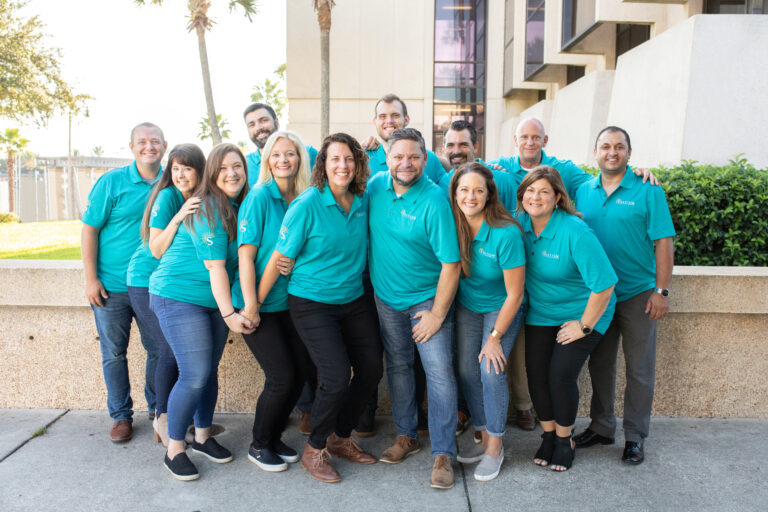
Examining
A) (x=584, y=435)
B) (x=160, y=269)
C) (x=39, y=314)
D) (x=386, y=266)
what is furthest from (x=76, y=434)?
(x=584, y=435)

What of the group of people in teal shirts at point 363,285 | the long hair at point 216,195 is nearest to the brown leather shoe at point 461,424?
the group of people in teal shirts at point 363,285

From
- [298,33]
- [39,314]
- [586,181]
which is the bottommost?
[39,314]

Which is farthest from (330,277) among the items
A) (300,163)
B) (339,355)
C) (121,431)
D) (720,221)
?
(720,221)

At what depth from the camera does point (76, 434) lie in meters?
4.24

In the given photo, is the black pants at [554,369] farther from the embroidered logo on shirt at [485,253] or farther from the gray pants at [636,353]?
the embroidered logo on shirt at [485,253]

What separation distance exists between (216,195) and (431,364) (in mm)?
1690

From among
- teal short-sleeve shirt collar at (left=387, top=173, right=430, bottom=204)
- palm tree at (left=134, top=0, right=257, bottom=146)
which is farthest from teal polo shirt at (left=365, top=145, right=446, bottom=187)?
palm tree at (left=134, top=0, right=257, bottom=146)

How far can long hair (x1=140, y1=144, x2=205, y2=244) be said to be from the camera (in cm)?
372

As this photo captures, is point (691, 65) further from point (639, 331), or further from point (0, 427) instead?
point (0, 427)

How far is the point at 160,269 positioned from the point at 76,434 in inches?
63.1

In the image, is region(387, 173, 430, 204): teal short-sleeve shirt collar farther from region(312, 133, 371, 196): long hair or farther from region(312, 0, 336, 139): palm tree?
region(312, 0, 336, 139): palm tree

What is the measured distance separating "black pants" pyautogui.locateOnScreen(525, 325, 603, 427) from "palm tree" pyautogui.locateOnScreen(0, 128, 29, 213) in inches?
1477

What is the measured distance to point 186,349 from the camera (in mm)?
3535

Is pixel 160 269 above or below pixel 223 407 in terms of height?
above
